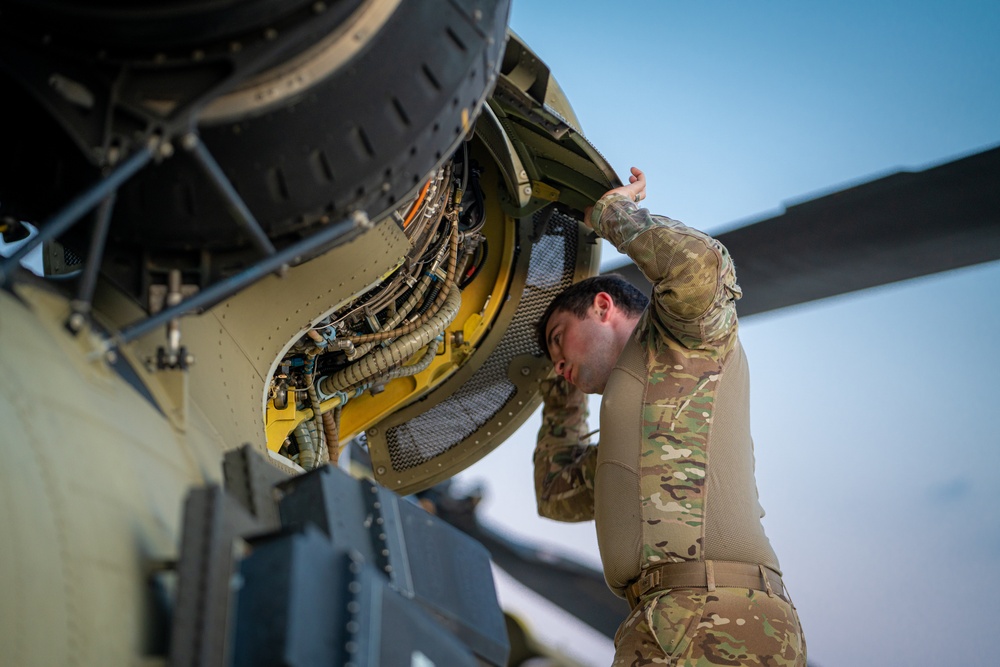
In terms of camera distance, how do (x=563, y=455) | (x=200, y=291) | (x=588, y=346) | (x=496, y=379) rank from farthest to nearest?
(x=496, y=379), (x=563, y=455), (x=588, y=346), (x=200, y=291)

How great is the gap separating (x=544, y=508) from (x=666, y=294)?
1.54m

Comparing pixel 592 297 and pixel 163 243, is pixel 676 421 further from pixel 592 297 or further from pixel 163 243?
pixel 163 243

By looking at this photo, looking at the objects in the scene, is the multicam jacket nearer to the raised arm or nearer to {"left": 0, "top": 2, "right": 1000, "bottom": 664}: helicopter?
the raised arm

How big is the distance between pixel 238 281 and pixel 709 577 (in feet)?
6.69

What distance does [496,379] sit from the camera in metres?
4.91

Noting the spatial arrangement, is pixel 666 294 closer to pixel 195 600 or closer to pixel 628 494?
pixel 628 494

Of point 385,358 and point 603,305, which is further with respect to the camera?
point 603,305

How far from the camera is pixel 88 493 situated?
1912 millimetres

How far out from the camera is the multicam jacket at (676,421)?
11.8 feet

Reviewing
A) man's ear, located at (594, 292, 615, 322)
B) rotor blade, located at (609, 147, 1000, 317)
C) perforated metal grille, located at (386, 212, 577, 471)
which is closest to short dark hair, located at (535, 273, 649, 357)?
man's ear, located at (594, 292, 615, 322)

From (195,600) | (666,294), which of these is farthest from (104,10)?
(666,294)

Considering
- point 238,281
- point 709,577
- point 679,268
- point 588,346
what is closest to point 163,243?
point 238,281

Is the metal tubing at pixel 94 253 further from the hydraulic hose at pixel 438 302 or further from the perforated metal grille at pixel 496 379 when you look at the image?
the perforated metal grille at pixel 496 379

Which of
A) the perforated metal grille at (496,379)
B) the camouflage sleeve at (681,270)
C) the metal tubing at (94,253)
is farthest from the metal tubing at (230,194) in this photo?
the perforated metal grille at (496,379)
